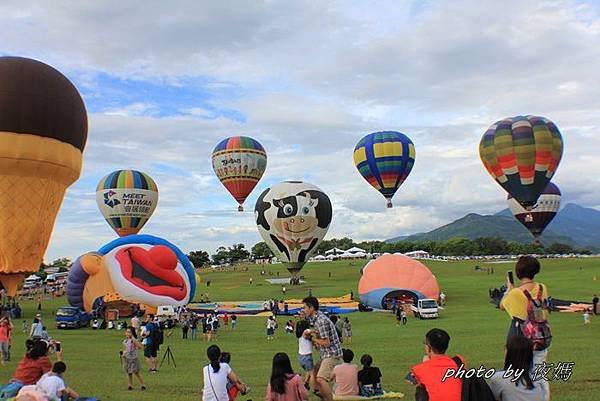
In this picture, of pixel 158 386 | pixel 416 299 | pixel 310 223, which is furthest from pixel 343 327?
pixel 310 223

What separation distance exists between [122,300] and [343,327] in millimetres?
14235

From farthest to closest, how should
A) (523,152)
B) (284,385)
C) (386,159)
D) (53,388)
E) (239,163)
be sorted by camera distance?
(239,163)
(386,159)
(523,152)
(53,388)
(284,385)

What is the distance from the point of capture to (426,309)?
2681cm

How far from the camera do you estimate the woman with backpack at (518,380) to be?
184 inches

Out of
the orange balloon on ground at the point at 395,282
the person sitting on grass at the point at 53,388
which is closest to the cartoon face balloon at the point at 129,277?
the orange balloon on ground at the point at 395,282

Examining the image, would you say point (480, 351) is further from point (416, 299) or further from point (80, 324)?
point (80, 324)

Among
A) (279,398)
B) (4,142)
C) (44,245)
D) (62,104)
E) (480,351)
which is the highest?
(62,104)

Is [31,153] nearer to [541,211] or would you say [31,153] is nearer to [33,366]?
[33,366]

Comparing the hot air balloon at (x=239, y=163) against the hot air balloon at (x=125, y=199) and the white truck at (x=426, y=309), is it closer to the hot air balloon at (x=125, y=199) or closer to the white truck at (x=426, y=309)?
the hot air balloon at (x=125, y=199)

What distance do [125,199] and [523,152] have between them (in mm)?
31683

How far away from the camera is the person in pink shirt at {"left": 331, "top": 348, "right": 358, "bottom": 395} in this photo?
345 inches

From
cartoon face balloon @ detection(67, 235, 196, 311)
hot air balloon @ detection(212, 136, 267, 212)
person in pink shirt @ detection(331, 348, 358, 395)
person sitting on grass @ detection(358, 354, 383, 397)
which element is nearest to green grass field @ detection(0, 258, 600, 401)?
person sitting on grass @ detection(358, 354, 383, 397)

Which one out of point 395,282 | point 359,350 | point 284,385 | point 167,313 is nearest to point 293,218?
point 395,282

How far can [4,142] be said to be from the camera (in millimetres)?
22531
